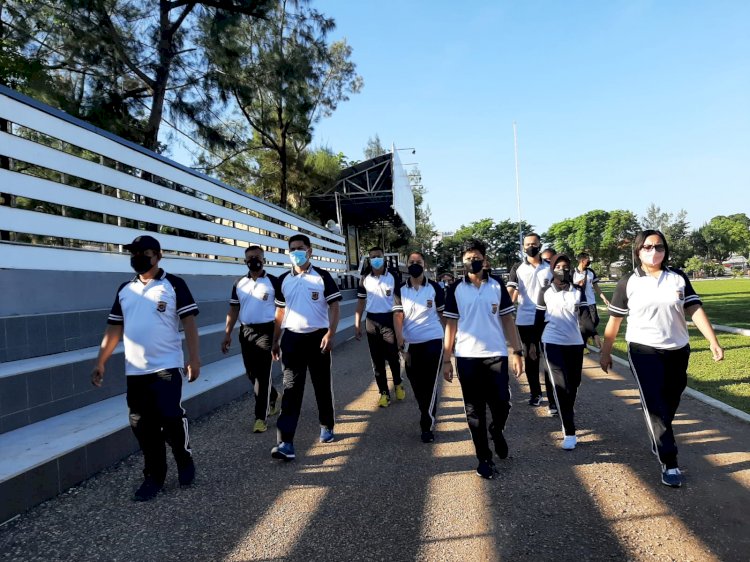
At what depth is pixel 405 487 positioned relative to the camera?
3455mm

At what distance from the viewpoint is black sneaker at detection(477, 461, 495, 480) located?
356 cm

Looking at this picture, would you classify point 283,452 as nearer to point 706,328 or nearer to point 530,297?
point 530,297

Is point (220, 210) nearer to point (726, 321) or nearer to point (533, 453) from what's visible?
point (533, 453)

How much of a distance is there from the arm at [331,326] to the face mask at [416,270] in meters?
1.04

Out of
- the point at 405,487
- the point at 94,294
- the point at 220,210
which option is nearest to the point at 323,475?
the point at 405,487

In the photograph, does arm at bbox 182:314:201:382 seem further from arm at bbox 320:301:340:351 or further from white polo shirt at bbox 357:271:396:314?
white polo shirt at bbox 357:271:396:314

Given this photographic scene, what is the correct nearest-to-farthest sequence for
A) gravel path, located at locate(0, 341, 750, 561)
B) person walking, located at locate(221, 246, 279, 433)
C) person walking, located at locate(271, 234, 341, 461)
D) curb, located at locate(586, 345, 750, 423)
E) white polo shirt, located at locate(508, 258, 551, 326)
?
gravel path, located at locate(0, 341, 750, 561) < person walking, located at locate(271, 234, 341, 461) < curb, located at locate(586, 345, 750, 423) < person walking, located at locate(221, 246, 279, 433) < white polo shirt, located at locate(508, 258, 551, 326)

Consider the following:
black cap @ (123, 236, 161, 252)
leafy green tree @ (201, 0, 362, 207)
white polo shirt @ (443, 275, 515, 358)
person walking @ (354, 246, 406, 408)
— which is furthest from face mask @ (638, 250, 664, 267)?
leafy green tree @ (201, 0, 362, 207)

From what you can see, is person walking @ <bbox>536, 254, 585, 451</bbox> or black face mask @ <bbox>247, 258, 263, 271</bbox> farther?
black face mask @ <bbox>247, 258, 263, 271</bbox>

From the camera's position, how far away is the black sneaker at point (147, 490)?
3336 mm

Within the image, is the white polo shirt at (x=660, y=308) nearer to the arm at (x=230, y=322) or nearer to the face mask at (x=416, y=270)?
the face mask at (x=416, y=270)

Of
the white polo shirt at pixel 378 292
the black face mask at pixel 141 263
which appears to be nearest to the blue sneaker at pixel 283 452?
the black face mask at pixel 141 263

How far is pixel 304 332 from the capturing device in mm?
4277

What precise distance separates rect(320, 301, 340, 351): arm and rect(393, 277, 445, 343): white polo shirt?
952mm
